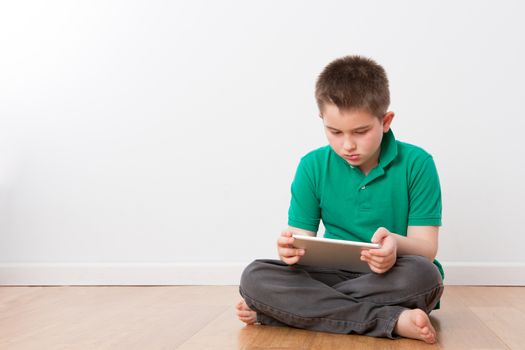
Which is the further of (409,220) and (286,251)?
(409,220)

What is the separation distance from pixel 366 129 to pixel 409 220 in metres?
0.25

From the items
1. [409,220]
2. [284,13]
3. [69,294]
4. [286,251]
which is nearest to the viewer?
[286,251]

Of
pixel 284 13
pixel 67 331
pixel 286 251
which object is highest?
pixel 284 13

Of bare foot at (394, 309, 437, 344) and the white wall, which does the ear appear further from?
the white wall

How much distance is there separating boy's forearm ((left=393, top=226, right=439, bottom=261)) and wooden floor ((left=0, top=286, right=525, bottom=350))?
167 millimetres

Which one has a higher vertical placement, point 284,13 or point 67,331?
point 284,13

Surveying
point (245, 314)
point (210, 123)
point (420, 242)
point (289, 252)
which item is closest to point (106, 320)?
point (245, 314)

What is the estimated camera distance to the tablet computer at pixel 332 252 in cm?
133

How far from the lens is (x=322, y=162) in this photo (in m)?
1.64

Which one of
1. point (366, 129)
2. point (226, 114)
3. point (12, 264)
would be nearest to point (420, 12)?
point (226, 114)

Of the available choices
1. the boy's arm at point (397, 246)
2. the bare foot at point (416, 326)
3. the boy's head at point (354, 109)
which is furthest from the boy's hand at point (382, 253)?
the boy's head at point (354, 109)

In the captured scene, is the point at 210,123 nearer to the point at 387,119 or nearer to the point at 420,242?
the point at 387,119

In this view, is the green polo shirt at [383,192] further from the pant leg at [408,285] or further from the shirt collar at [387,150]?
the pant leg at [408,285]

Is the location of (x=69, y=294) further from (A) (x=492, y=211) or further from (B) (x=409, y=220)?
(A) (x=492, y=211)
